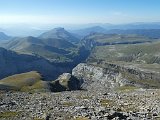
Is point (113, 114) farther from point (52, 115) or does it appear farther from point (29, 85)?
point (29, 85)

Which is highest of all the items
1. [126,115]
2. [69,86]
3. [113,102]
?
[126,115]

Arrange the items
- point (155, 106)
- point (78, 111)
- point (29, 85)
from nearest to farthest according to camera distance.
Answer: point (78, 111) → point (155, 106) → point (29, 85)

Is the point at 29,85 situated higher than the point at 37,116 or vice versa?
the point at 37,116

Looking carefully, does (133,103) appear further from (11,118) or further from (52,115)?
(11,118)

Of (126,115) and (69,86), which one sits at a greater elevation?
(126,115)

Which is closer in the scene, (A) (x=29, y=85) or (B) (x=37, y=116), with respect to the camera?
(B) (x=37, y=116)

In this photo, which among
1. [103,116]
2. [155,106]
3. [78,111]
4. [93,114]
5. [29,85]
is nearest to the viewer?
[103,116]

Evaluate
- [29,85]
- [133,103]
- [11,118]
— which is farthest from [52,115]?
[29,85]

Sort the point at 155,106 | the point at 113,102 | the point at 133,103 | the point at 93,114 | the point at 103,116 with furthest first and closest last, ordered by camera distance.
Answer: the point at 113,102 → the point at 133,103 → the point at 155,106 → the point at 93,114 → the point at 103,116

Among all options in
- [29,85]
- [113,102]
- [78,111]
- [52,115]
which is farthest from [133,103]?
[29,85]
